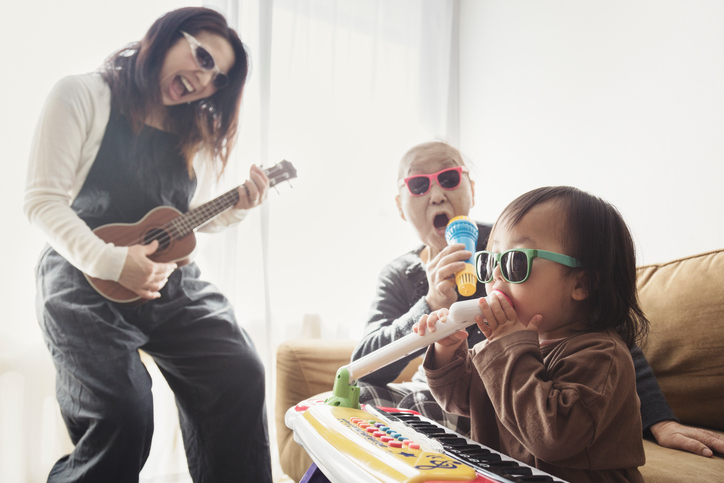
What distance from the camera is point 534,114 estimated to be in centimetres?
224

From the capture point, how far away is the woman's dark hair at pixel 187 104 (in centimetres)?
143

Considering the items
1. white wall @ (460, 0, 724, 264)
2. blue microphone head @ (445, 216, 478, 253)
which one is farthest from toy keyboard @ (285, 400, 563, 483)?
white wall @ (460, 0, 724, 264)

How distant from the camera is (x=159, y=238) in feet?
4.70

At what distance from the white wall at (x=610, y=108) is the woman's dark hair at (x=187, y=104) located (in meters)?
1.39

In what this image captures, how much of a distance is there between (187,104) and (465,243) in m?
1.01

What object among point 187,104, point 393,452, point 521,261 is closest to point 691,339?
point 521,261

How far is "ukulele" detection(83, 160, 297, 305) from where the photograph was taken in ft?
4.38

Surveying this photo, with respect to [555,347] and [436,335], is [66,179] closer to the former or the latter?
[436,335]

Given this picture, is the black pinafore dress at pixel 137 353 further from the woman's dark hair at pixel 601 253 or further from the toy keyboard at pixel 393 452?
the woman's dark hair at pixel 601 253

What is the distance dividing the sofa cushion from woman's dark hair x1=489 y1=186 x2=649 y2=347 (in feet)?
1.50

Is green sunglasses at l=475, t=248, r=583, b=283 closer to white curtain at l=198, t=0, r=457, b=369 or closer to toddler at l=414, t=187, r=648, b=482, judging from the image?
toddler at l=414, t=187, r=648, b=482

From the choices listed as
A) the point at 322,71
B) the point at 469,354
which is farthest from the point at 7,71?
the point at 469,354

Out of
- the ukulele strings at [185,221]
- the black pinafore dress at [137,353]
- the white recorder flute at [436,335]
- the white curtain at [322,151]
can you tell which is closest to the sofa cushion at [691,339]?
the white recorder flute at [436,335]

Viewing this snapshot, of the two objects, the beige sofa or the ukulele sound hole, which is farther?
the ukulele sound hole
